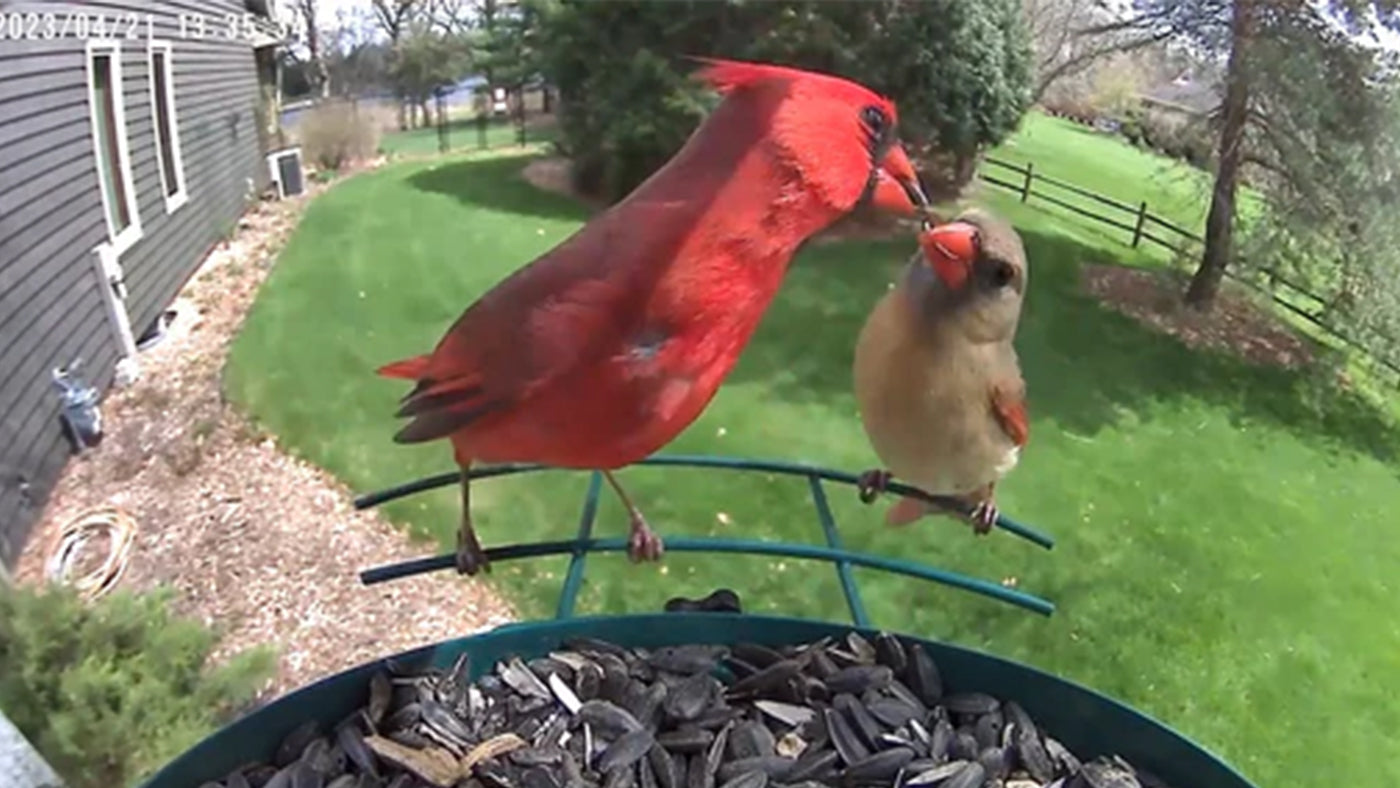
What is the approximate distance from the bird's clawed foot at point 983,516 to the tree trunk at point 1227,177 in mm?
5292

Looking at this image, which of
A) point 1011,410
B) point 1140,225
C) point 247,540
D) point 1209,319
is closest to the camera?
point 1011,410

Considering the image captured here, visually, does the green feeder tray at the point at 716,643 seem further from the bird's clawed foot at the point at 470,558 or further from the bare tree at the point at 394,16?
the bare tree at the point at 394,16

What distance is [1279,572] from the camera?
435 cm

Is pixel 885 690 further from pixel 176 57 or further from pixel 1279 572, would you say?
pixel 176 57

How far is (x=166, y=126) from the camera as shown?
6.07 meters

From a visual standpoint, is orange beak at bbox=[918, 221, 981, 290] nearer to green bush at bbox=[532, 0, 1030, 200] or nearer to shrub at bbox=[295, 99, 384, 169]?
green bush at bbox=[532, 0, 1030, 200]

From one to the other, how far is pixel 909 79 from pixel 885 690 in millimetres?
6576

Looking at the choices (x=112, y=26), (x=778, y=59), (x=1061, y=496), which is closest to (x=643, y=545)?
(x=1061, y=496)

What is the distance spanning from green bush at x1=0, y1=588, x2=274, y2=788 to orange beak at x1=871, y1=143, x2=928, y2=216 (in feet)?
6.29

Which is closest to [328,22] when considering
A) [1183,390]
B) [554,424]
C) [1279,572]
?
[1183,390]

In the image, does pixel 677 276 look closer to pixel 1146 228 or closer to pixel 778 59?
pixel 778 59

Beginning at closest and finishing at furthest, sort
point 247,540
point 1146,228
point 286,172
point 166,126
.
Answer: point 247,540, point 166,126, point 1146,228, point 286,172

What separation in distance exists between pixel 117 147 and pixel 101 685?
367 centimetres

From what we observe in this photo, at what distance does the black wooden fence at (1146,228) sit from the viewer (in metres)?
5.95
